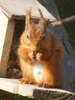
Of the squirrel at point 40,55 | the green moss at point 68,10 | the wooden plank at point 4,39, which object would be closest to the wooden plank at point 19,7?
the wooden plank at point 4,39

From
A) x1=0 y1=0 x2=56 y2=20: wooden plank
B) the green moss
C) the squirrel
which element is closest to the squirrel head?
the squirrel

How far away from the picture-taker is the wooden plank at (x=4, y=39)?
314cm

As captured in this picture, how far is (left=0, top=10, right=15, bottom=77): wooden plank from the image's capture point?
3.14m

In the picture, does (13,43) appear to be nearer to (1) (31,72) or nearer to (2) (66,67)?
(1) (31,72)

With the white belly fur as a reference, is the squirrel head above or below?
above

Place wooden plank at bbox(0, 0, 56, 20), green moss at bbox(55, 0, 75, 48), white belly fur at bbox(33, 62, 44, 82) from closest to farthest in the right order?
white belly fur at bbox(33, 62, 44, 82)
wooden plank at bbox(0, 0, 56, 20)
green moss at bbox(55, 0, 75, 48)

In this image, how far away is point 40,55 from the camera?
271cm

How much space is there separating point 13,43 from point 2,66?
0.82 feet

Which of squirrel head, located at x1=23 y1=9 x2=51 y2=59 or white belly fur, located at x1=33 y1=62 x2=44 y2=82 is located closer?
squirrel head, located at x1=23 y1=9 x2=51 y2=59

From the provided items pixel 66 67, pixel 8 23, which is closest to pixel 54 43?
pixel 8 23

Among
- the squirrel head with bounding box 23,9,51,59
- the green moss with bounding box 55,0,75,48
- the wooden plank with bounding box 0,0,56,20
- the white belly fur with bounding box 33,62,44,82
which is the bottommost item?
the white belly fur with bounding box 33,62,44,82

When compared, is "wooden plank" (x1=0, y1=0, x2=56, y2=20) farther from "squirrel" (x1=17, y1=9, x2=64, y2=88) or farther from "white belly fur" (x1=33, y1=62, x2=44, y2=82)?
"white belly fur" (x1=33, y1=62, x2=44, y2=82)

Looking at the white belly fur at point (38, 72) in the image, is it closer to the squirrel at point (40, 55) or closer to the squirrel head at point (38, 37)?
the squirrel at point (40, 55)

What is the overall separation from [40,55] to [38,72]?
0.24m
